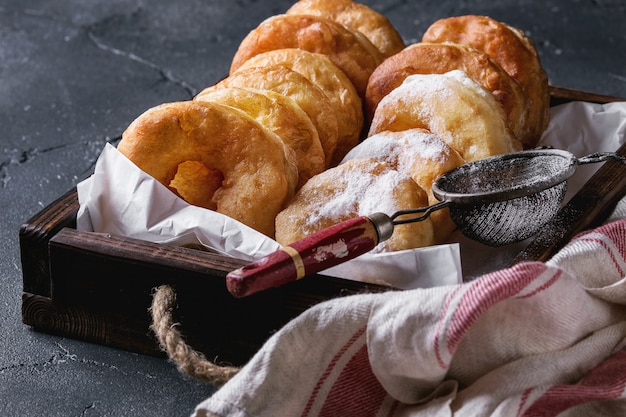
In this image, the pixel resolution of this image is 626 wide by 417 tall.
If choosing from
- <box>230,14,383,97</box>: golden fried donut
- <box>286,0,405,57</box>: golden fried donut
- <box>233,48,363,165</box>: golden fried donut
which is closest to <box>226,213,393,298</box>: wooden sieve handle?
<box>233,48,363,165</box>: golden fried donut

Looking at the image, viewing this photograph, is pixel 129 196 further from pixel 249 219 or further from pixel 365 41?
pixel 365 41

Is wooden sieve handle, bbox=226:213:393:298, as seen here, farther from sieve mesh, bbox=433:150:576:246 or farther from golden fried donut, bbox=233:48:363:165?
golden fried donut, bbox=233:48:363:165

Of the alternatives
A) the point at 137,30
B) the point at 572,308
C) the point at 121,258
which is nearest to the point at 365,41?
the point at 121,258

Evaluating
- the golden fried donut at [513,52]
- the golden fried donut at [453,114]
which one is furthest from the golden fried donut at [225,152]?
the golden fried donut at [513,52]

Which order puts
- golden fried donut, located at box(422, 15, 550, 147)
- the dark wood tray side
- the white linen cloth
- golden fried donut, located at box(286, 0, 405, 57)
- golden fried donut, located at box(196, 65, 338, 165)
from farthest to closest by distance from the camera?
golden fried donut, located at box(286, 0, 405, 57), golden fried donut, located at box(422, 15, 550, 147), golden fried donut, located at box(196, 65, 338, 165), the dark wood tray side, the white linen cloth

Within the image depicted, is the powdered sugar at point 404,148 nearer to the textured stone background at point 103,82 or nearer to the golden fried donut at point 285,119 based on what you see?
the golden fried donut at point 285,119

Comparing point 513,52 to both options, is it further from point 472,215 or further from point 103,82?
point 103,82
